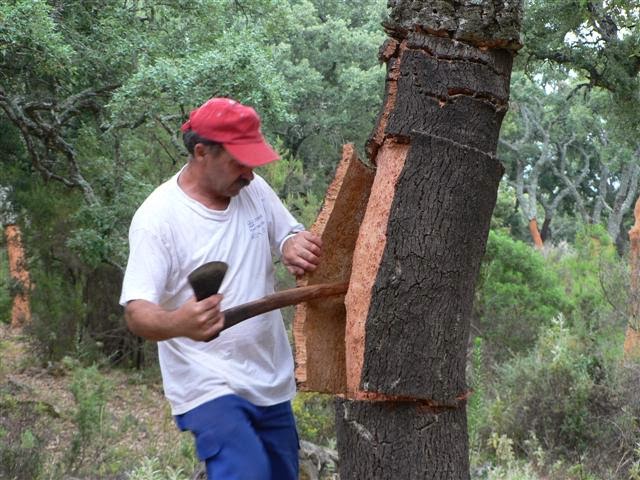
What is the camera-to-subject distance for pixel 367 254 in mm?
3135

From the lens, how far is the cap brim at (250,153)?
3.26 metres

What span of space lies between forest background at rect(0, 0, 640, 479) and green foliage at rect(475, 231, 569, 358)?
21 mm

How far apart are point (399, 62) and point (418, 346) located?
0.95 meters

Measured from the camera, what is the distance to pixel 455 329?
3.10m

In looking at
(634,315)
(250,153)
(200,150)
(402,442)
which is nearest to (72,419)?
(634,315)

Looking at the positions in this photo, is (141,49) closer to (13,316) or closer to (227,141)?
(227,141)

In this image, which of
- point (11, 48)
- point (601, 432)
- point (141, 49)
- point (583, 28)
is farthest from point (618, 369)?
point (11, 48)

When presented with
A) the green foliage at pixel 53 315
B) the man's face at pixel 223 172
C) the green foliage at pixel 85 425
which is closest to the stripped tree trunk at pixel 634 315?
the green foliage at pixel 85 425

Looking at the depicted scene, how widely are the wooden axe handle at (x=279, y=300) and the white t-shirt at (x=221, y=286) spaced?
0.55 feet

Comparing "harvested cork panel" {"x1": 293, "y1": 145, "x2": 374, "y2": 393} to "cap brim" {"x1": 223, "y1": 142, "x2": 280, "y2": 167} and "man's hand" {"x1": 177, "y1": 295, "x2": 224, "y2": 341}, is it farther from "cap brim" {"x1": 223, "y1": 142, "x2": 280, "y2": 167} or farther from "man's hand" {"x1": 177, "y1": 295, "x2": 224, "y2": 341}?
"man's hand" {"x1": 177, "y1": 295, "x2": 224, "y2": 341}

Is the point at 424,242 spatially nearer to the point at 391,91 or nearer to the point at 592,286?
the point at 391,91

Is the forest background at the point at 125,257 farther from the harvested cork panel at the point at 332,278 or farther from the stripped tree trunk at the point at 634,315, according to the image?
the harvested cork panel at the point at 332,278

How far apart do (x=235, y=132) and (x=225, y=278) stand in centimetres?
51

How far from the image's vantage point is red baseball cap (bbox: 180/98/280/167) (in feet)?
10.8
